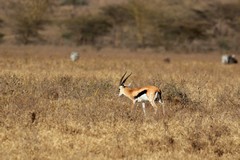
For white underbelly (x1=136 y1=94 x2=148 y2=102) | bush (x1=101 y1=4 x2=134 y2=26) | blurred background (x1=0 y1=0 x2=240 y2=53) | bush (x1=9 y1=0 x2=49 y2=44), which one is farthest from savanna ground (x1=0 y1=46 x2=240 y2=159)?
bush (x1=101 y1=4 x2=134 y2=26)

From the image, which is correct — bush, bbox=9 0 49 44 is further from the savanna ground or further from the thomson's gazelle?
the thomson's gazelle

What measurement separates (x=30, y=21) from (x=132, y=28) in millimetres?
10295

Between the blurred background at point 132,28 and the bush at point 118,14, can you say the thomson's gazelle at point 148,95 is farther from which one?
the bush at point 118,14

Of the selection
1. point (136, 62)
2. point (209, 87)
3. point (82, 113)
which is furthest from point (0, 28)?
point (82, 113)

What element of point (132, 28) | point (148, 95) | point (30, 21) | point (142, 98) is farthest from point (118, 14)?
point (148, 95)

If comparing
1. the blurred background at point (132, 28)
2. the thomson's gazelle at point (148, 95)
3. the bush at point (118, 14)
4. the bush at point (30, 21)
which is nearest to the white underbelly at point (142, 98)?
the thomson's gazelle at point (148, 95)

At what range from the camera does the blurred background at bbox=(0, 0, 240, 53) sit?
151 ft

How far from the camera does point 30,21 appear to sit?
45.9 m

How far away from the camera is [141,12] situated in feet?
166

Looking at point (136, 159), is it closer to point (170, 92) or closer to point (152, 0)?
point (170, 92)

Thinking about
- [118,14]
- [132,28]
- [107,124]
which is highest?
[107,124]

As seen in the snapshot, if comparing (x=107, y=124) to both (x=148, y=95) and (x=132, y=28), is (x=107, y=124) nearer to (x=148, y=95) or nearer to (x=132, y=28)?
(x=148, y=95)

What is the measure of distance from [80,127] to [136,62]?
18.2m

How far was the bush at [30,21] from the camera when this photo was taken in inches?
1804
